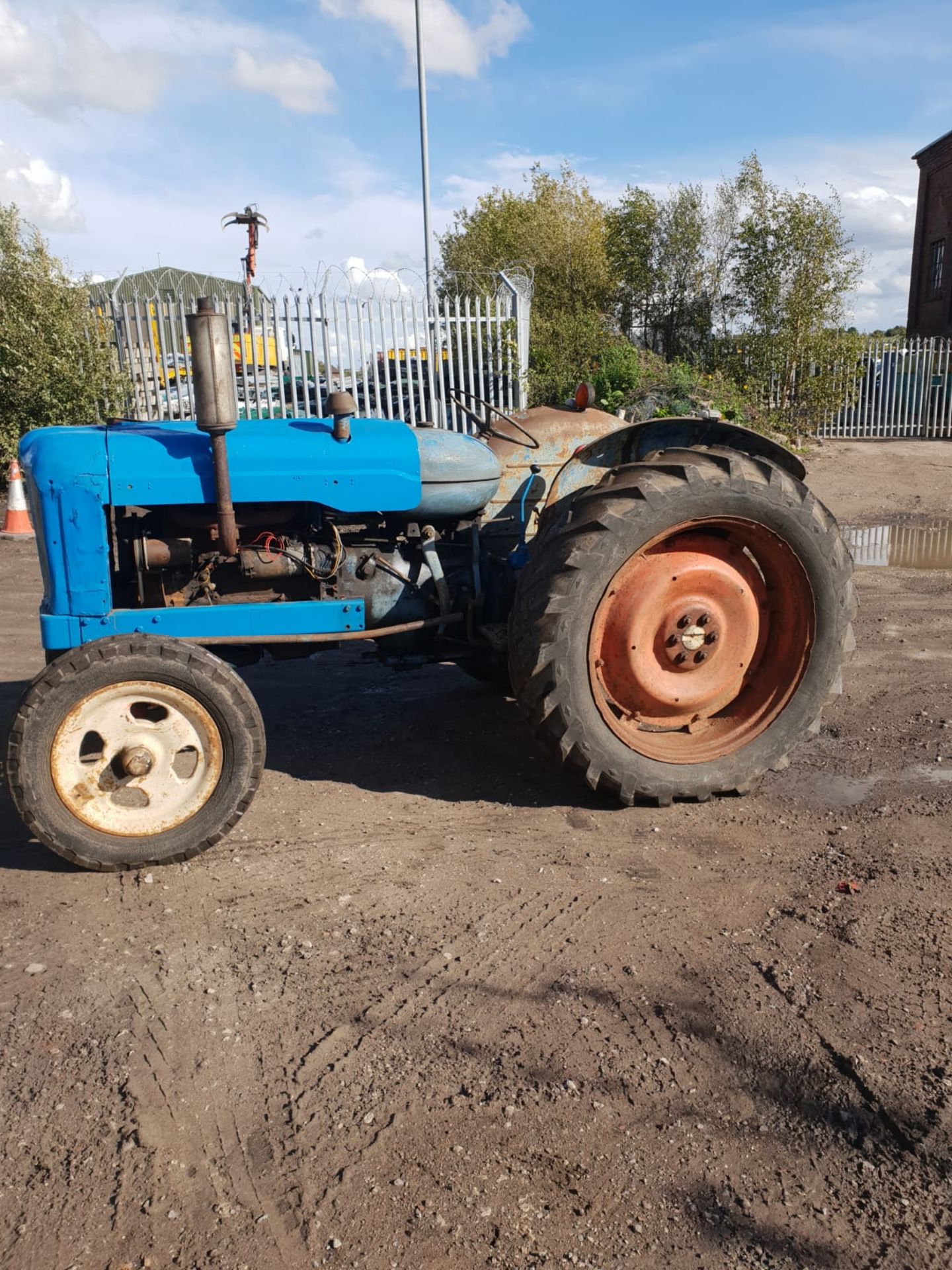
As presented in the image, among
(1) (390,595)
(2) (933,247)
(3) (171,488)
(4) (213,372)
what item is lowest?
(1) (390,595)

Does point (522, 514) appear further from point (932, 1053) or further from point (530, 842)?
point (932, 1053)

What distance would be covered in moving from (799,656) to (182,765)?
2.49m

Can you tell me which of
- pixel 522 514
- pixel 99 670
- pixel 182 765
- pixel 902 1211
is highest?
pixel 522 514

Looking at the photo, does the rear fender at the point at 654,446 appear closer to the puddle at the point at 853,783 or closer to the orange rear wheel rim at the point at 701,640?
the orange rear wheel rim at the point at 701,640

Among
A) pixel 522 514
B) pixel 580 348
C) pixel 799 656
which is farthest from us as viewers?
pixel 580 348

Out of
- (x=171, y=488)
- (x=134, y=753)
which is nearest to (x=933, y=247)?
(x=171, y=488)

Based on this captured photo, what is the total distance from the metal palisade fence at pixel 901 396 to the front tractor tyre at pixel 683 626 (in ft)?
50.1

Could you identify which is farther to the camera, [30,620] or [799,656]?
[30,620]

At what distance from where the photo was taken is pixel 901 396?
60.3 ft

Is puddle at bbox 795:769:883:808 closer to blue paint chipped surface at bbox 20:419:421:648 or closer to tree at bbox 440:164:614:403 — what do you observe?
blue paint chipped surface at bbox 20:419:421:648

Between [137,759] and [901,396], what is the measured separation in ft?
59.8

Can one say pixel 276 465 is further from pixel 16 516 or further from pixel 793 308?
pixel 793 308

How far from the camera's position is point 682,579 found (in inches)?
154

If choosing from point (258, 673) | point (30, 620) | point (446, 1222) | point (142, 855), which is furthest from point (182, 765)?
point (30, 620)
